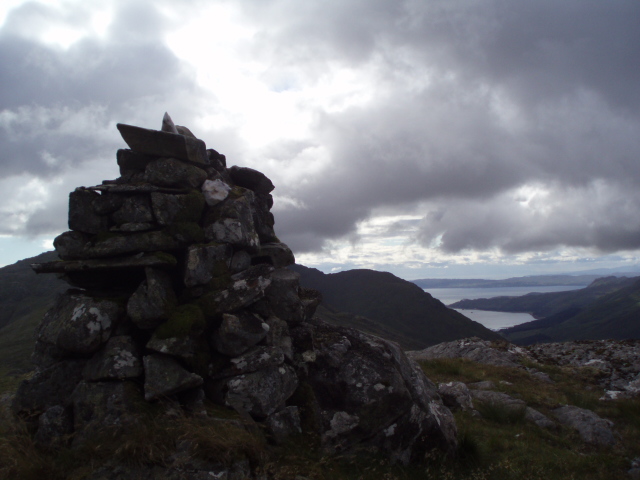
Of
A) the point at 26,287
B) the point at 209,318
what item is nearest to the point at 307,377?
the point at 209,318

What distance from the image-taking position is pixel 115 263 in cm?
947

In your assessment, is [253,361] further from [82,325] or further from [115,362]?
[82,325]

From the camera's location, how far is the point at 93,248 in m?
9.58

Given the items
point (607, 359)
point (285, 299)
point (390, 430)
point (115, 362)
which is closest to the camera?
point (115, 362)

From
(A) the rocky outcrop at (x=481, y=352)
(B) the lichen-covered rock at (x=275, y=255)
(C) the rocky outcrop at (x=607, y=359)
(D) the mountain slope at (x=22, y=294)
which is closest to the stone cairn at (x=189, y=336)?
(B) the lichen-covered rock at (x=275, y=255)

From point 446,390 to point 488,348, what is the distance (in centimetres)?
1558

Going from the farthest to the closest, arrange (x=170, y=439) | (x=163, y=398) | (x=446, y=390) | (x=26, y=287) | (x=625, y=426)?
(x=26, y=287) < (x=446, y=390) < (x=625, y=426) < (x=163, y=398) < (x=170, y=439)

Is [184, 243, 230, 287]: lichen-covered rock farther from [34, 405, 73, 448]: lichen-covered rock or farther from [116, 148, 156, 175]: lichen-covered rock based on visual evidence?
[34, 405, 73, 448]: lichen-covered rock

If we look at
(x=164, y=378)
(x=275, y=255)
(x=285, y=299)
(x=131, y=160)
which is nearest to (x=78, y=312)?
(x=164, y=378)

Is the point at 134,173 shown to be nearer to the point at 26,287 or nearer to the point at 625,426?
the point at 625,426

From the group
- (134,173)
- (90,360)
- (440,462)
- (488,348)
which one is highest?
(134,173)

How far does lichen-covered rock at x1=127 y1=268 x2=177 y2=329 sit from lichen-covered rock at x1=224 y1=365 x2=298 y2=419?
7.31ft

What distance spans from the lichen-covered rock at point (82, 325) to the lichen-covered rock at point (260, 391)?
10.0ft

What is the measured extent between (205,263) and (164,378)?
295 centimetres
